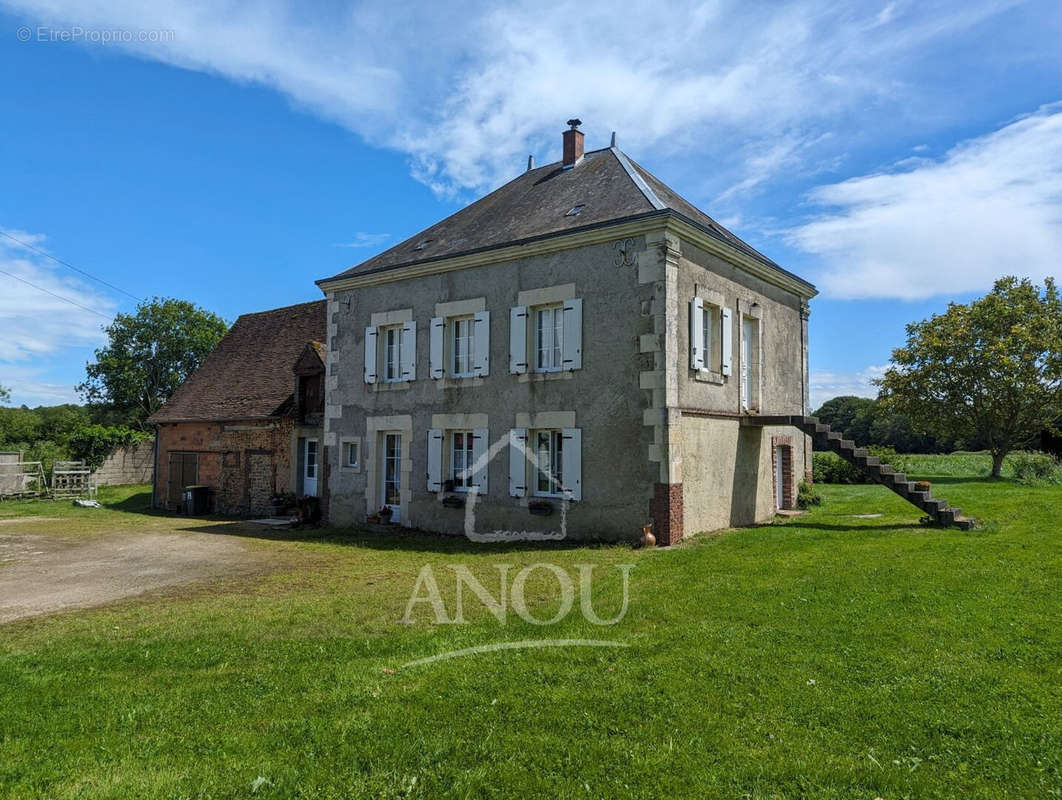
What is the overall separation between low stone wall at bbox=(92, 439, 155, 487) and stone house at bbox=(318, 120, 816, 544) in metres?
15.3

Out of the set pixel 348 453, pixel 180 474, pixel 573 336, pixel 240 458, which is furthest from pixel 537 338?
pixel 180 474

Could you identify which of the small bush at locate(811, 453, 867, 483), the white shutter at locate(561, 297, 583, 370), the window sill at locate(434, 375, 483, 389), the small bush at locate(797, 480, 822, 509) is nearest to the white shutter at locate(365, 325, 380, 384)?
the window sill at locate(434, 375, 483, 389)

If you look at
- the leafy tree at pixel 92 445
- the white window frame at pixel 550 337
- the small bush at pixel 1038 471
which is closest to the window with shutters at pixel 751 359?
the white window frame at pixel 550 337

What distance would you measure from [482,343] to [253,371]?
10.7m

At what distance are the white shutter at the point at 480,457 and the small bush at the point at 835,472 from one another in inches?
505

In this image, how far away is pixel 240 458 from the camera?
764 inches

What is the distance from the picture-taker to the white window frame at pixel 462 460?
45.5ft

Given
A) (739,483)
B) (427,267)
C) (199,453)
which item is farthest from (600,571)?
(199,453)

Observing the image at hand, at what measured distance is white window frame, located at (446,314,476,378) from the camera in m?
14.2

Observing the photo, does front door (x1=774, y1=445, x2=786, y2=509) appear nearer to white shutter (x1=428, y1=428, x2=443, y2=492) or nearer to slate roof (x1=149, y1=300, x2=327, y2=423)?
white shutter (x1=428, y1=428, x2=443, y2=492)

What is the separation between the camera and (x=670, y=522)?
11.1 meters

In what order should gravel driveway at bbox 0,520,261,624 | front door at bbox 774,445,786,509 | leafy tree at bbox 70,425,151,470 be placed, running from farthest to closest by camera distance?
leafy tree at bbox 70,425,151,470 → front door at bbox 774,445,786,509 → gravel driveway at bbox 0,520,261,624

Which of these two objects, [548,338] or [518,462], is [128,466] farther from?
[548,338]

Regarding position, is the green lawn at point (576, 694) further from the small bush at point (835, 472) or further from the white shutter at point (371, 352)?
the small bush at point (835, 472)
